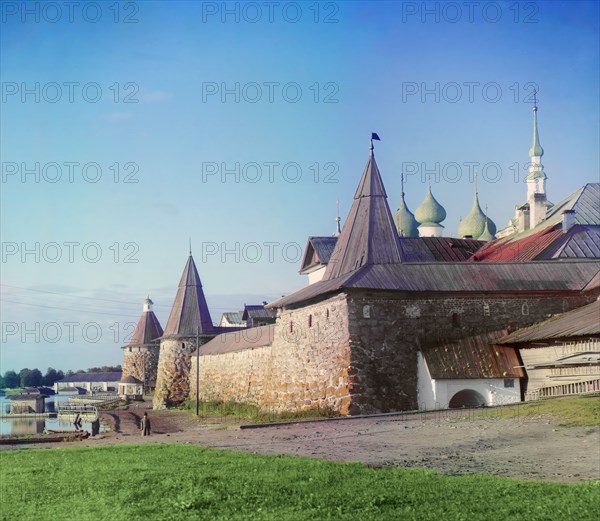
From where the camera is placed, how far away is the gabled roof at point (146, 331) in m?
64.1

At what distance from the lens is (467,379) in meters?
23.5

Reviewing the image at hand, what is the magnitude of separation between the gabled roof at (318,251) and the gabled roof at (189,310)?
1114 centimetres

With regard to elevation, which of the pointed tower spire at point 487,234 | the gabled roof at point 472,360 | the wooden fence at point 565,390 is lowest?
the wooden fence at point 565,390

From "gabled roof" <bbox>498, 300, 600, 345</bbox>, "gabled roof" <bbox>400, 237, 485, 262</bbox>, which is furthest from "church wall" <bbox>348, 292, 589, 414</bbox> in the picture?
"gabled roof" <bbox>400, 237, 485, 262</bbox>

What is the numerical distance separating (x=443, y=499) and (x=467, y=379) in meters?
14.9

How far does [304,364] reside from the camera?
26.7 m

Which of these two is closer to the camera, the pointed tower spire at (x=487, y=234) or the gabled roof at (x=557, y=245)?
the gabled roof at (x=557, y=245)

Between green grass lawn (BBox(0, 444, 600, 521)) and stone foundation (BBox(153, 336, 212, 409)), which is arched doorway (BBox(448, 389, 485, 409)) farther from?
stone foundation (BBox(153, 336, 212, 409))

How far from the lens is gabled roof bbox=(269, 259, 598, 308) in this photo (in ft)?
79.8

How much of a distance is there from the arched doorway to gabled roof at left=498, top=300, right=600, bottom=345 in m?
1.67

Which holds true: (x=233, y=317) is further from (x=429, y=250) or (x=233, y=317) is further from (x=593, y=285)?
(x=593, y=285)

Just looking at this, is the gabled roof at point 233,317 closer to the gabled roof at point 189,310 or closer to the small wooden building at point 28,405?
the gabled roof at point 189,310

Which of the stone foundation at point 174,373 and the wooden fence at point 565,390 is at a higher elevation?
the stone foundation at point 174,373

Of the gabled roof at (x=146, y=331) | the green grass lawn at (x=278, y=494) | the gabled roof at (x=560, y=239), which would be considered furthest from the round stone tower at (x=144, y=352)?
the green grass lawn at (x=278, y=494)
